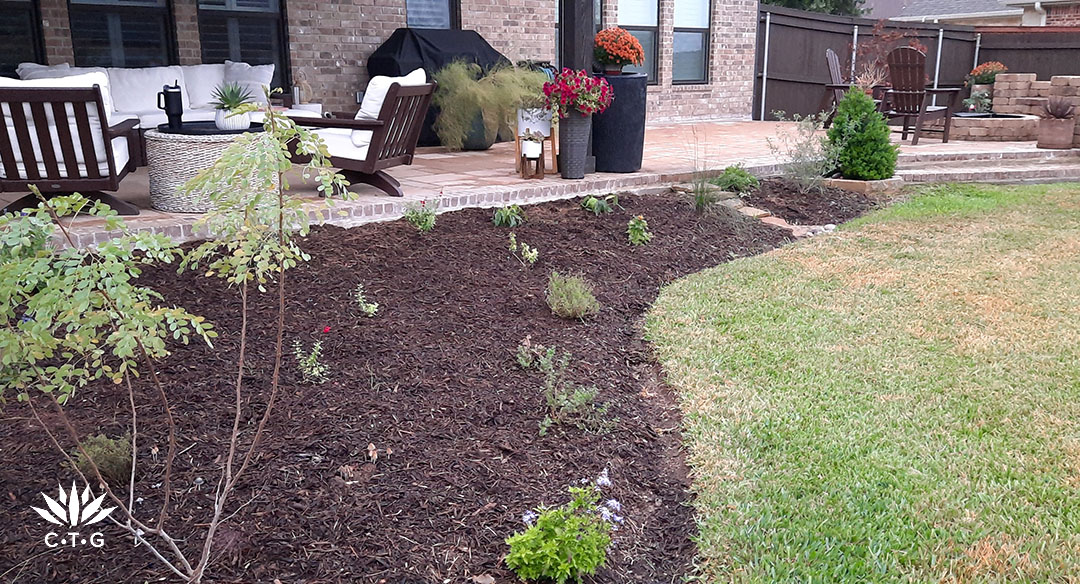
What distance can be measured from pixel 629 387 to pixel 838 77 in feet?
32.5

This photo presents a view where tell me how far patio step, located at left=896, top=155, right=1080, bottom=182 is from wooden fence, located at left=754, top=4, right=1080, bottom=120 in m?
4.61

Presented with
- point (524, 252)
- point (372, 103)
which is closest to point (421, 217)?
point (524, 252)

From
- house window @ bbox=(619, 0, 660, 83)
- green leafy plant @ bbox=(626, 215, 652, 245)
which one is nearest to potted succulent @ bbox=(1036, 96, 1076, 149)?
house window @ bbox=(619, 0, 660, 83)

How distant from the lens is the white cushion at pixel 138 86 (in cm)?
809

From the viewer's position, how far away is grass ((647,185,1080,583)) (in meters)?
2.44

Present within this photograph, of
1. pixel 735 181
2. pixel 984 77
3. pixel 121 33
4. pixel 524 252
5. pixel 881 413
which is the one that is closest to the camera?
pixel 881 413

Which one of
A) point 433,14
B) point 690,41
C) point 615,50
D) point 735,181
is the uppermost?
point 433,14

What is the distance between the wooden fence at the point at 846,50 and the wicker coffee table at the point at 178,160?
36.0ft

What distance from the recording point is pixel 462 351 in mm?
3771

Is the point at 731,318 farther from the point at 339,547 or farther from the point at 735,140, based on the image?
the point at 735,140

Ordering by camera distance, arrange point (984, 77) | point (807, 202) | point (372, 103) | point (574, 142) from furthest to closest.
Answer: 1. point (984, 77)
2. point (807, 202)
3. point (574, 142)
4. point (372, 103)

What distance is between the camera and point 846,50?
1540 centimetres

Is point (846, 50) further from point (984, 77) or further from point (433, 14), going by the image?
point (433, 14)

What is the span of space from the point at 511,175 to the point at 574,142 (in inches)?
27.0
